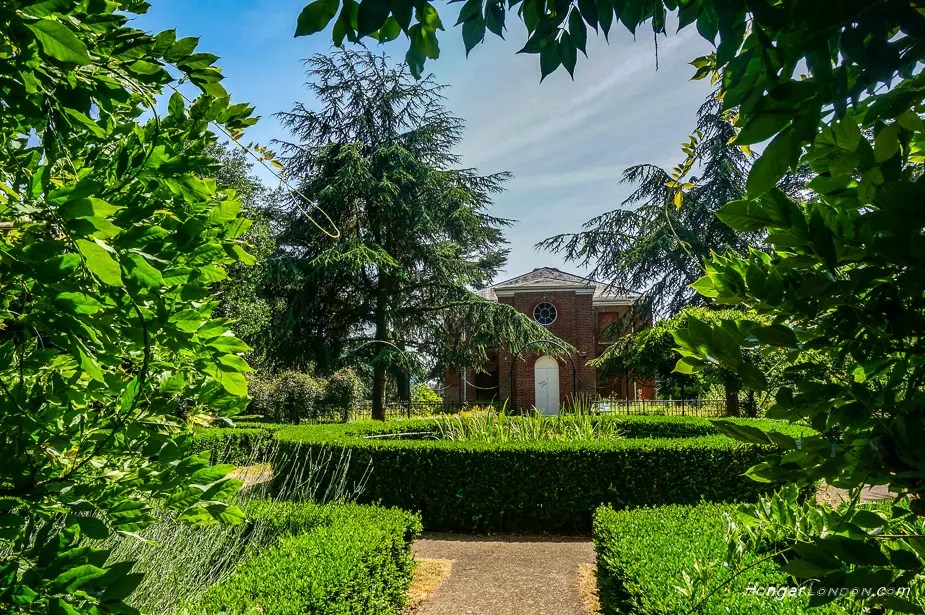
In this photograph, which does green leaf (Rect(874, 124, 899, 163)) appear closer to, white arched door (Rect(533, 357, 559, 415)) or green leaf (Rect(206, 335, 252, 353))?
green leaf (Rect(206, 335, 252, 353))

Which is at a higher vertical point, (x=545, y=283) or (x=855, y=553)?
(x=545, y=283)

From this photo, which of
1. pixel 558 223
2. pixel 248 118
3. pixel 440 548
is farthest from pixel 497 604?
pixel 558 223

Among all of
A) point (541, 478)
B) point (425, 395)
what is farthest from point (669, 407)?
point (541, 478)

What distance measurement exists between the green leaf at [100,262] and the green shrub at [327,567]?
2.34 meters

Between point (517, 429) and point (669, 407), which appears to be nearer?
point (517, 429)

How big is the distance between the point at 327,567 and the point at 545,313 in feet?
79.4

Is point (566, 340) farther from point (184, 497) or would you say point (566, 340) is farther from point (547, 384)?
point (184, 497)

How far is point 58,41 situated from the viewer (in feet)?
3.00

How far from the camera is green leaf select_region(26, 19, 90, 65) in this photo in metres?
0.90

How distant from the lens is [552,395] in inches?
1056

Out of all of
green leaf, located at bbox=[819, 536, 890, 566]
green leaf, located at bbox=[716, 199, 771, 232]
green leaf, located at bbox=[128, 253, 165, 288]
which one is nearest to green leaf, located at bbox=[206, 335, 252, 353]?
green leaf, located at bbox=[128, 253, 165, 288]

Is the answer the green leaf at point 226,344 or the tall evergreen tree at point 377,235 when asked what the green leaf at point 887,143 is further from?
the tall evergreen tree at point 377,235

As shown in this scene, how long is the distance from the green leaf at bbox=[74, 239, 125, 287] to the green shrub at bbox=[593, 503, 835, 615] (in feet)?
5.07

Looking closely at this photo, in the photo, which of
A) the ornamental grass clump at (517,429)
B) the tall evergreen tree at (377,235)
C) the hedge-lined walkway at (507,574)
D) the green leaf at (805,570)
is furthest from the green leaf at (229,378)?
the tall evergreen tree at (377,235)
